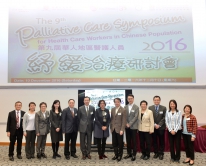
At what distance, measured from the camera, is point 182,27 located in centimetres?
536

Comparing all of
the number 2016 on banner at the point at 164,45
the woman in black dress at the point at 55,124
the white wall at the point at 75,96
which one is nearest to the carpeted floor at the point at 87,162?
the woman in black dress at the point at 55,124

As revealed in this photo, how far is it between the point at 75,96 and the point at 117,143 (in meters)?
1.97

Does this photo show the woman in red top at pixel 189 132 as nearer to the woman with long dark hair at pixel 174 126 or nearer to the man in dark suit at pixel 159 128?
the woman with long dark hair at pixel 174 126

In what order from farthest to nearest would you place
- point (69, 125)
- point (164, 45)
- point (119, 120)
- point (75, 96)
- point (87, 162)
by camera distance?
point (75, 96), point (164, 45), point (69, 125), point (119, 120), point (87, 162)

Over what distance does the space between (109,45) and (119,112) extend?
2.10m

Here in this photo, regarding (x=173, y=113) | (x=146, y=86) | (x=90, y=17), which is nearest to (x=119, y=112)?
(x=173, y=113)

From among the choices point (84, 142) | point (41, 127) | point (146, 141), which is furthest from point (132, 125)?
point (41, 127)

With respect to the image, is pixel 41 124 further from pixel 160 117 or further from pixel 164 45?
pixel 164 45

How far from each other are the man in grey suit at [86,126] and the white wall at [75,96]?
1405mm

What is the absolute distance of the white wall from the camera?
17.8 feet

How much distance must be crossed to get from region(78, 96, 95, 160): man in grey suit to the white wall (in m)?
1.41

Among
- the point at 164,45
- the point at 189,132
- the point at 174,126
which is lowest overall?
the point at 189,132

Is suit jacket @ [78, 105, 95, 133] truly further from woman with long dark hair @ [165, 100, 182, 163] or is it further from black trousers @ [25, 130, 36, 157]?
woman with long dark hair @ [165, 100, 182, 163]

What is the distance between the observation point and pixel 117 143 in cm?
401
